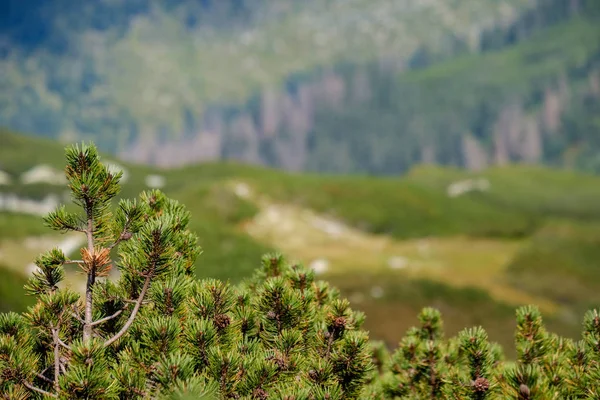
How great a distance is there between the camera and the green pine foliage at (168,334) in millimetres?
5473

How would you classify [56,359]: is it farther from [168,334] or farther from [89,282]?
[168,334]

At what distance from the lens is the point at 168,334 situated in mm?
5730

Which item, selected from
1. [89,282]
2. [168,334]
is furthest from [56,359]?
[168,334]

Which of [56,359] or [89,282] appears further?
Result: [89,282]

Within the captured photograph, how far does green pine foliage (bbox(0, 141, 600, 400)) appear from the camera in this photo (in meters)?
5.47

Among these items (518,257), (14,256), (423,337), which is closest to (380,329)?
(518,257)

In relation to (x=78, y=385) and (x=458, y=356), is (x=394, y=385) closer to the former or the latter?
(x=458, y=356)

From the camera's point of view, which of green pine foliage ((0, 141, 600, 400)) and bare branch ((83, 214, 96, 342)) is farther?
bare branch ((83, 214, 96, 342))

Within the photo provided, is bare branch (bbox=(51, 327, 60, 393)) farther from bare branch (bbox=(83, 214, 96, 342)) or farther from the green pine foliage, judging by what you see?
bare branch (bbox=(83, 214, 96, 342))

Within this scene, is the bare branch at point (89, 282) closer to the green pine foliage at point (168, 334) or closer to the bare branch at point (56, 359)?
the green pine foliage at point (168, 334)

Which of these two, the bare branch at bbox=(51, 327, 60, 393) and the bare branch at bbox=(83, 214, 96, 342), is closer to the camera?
the bare branch at bbox=(51, 327, 60, 393)

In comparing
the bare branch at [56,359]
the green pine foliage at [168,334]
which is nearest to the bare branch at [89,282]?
the green pine foliage at [168,334]

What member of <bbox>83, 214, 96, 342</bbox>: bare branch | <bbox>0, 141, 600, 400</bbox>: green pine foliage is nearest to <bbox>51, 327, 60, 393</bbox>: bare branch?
<bbox>0, 141, 600, 400</bbox>: green pine foliage

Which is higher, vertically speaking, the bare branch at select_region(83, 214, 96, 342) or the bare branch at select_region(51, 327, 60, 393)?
the bare branch at select_region(83, 214, 96, 342)
